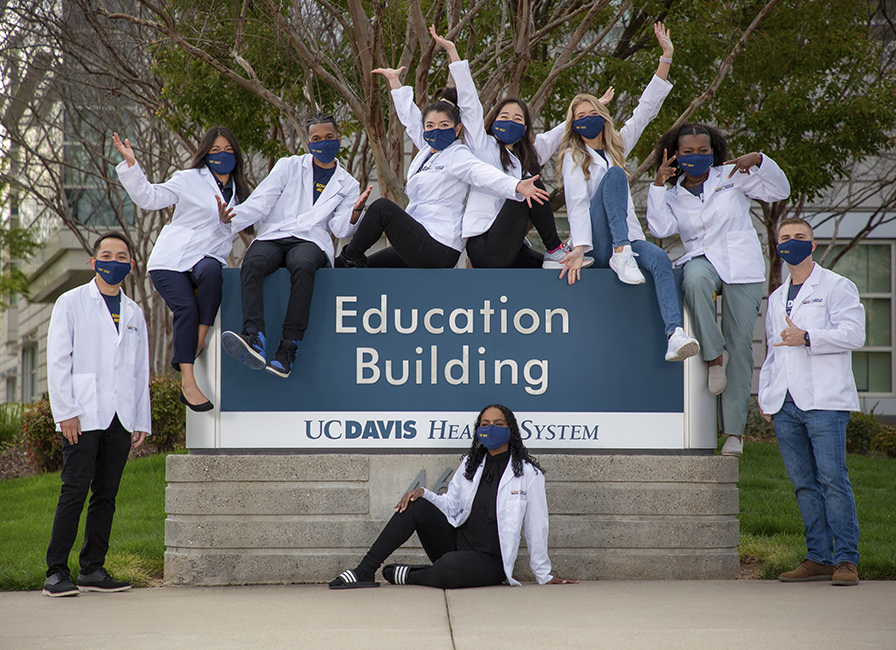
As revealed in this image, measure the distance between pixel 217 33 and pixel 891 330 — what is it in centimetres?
1225

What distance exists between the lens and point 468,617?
15.2ft

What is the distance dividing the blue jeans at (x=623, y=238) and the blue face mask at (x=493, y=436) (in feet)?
4.11

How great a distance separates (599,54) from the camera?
10359mm

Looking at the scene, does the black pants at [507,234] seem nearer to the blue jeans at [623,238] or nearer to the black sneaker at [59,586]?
the blue jeans at [623,238]

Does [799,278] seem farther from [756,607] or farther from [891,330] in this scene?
[891,330]

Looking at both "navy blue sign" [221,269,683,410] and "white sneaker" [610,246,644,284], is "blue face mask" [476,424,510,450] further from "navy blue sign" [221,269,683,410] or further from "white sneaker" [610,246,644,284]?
"white sneaker" [610,246,644,284]

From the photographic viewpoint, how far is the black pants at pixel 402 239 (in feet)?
19.8

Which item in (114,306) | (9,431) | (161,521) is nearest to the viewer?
(114,306)

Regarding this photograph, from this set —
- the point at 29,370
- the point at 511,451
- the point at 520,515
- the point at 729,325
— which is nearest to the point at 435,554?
the point at 520,515

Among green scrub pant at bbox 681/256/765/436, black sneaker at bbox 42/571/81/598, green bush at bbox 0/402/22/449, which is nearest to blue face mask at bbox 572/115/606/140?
green scrub pant at bbox 681/256/765/436

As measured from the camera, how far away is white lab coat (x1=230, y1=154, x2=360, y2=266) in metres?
6.14

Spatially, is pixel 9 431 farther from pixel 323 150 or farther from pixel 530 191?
pixel 530 191

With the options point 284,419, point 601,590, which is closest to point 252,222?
point 284,419

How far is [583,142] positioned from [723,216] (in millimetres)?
1071
